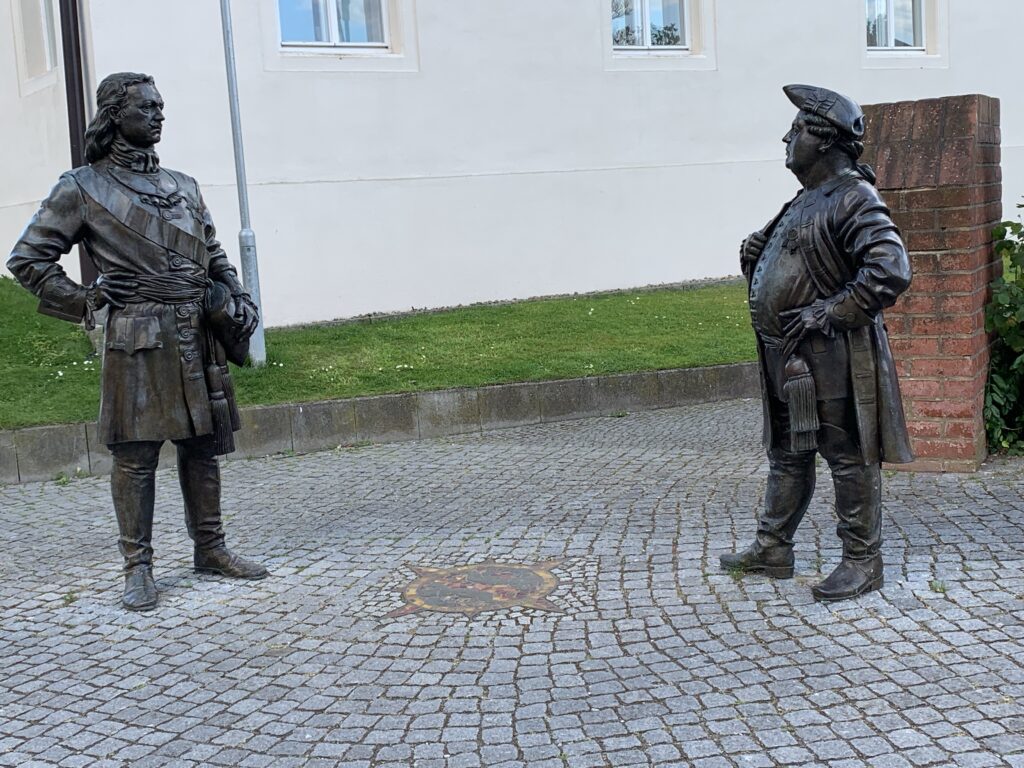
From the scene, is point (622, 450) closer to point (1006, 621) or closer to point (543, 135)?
point (1006, 621)

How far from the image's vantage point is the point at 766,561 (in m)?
5.26

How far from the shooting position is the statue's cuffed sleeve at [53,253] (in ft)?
17.0

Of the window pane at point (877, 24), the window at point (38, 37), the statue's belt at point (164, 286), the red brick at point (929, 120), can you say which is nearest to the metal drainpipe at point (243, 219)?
the window at point (38, 37)

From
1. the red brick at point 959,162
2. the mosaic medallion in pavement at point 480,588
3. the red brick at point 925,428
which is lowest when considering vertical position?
the mosaic medallion in pavement at point 480,588

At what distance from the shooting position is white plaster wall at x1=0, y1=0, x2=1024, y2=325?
13.6 meters

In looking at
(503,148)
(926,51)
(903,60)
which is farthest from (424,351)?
(926,51)

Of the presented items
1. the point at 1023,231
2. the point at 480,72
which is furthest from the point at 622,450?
the point at 480,72

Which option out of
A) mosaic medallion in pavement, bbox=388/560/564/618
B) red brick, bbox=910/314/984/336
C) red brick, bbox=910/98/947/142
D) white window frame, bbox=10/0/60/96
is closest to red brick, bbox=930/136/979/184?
red brick, bbox=910/98/947/142

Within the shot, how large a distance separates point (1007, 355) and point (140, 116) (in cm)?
548

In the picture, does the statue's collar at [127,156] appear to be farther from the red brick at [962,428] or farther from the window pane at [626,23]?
the window pane at [626,23]

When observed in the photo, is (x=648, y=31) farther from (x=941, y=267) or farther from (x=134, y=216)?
(x=134, y=216)

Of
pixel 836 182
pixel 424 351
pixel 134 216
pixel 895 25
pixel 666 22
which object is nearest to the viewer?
pixel 836 182

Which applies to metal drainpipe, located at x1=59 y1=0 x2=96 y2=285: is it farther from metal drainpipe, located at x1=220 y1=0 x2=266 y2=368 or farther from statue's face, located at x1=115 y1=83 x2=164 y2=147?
statue's face, located at x1=115 y1=83 x2=164 y2=147

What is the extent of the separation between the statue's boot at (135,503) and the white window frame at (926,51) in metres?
14.7
